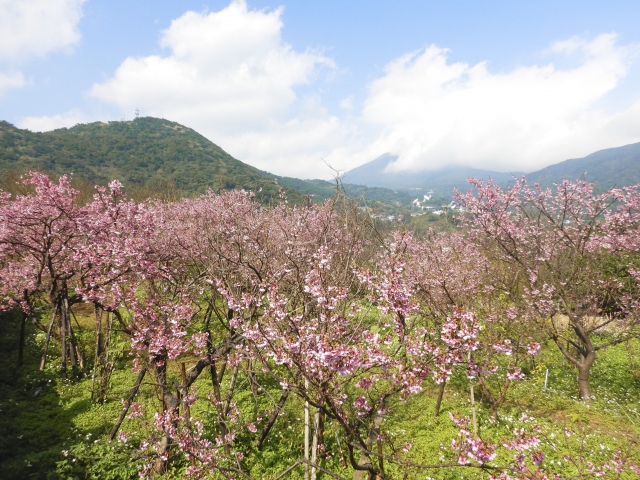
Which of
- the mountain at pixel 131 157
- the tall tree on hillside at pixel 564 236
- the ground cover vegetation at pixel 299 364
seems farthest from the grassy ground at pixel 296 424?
the mountain at pixel 131 157

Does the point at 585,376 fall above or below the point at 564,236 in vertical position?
below

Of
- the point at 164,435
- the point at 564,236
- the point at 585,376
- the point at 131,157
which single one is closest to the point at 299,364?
the point at 164,435

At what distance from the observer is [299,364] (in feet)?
13.1

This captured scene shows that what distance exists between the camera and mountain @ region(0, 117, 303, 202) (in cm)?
7054

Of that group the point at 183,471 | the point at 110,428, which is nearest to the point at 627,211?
the point at 183,471

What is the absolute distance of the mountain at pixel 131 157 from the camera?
70.5 m

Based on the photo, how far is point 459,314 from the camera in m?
4.16

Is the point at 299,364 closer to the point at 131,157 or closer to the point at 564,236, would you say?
the point at 564,236

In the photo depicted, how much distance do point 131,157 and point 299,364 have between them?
120 m

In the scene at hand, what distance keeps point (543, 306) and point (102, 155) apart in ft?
386

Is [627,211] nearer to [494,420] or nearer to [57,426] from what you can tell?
[494,420]

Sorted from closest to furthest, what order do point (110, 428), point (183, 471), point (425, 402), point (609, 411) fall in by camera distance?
point (183, 471) < point (110, 428) < point (609, 411) < point (425, 402)

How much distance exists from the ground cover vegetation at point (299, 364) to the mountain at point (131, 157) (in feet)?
134

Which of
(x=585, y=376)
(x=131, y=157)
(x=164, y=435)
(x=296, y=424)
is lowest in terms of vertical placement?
(x=585, y=376)
